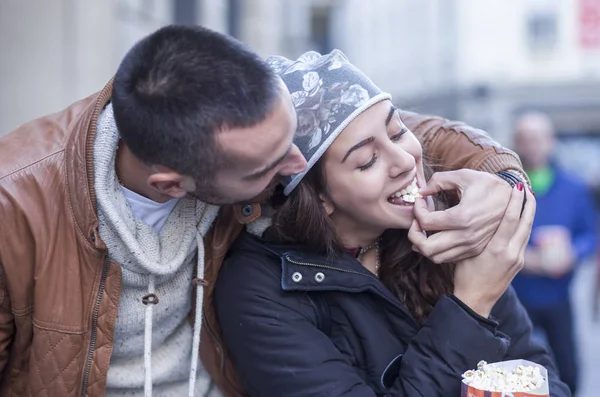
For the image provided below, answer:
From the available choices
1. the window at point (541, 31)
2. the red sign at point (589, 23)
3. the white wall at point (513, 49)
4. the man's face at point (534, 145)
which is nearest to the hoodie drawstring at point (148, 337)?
the man's face at point (534, 145)

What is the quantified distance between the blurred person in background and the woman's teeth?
147 inches

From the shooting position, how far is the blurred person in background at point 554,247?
584 cm

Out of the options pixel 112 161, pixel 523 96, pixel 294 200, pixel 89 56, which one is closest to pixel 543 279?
pixel 89 56

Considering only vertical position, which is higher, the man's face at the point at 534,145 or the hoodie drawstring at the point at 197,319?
the hoodie drawstring at the point at 197,319

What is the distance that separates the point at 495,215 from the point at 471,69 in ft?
85.0

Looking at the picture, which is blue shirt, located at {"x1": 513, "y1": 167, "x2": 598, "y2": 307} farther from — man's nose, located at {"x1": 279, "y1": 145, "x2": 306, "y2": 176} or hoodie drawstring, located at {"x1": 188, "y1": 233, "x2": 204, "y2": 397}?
man's nose, located at {"x1": 279, "y1": 145, "x2": 306, "y2": 176}

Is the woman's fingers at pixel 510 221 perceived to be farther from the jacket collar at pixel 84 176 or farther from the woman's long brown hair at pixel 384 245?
the jacket collar at pixel 84 176

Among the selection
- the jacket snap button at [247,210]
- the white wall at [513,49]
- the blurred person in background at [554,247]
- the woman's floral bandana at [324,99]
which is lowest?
the white wall at [513,49]

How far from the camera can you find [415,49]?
3391cm

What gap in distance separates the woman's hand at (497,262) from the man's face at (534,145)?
13.6 ft

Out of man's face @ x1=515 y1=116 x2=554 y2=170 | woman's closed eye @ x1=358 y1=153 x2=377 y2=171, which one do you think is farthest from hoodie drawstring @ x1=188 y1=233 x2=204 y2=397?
man's face @ x1=515 y1=116 x2=554 y2=170

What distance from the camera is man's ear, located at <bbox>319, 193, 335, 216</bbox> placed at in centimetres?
235

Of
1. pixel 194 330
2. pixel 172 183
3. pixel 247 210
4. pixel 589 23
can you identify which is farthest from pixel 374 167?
pixel 589 23

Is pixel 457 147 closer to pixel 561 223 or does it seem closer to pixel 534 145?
pixel 561 223
